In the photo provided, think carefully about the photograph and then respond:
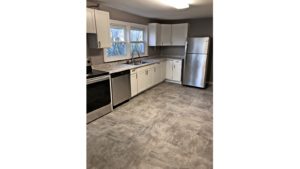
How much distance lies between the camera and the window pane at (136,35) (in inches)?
204

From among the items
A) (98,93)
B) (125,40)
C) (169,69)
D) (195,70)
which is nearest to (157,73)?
(169,69)

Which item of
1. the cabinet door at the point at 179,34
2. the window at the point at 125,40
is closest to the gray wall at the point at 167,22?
the window at the point at 125,40

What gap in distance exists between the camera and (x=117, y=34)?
4.59 meters

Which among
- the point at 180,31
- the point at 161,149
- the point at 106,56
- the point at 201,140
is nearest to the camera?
the point at 161,149

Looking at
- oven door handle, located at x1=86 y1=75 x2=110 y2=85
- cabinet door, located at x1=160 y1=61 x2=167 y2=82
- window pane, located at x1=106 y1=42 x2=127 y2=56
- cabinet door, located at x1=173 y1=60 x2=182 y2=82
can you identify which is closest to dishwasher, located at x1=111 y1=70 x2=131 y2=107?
oven door handle, located at x1=86 y1=75 x2=110 y2=85

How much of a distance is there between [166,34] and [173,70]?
130 cm

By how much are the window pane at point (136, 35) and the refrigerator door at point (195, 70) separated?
1.64 m

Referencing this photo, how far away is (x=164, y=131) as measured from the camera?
2.85m

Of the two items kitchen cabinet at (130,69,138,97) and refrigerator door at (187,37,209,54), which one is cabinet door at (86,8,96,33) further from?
refrigerator door at (187,37,209,54)
